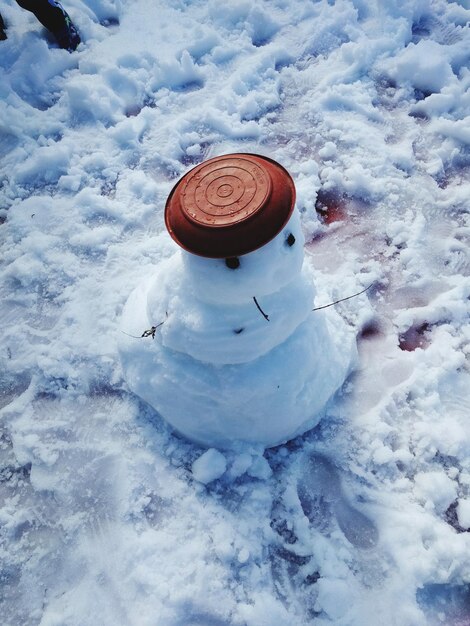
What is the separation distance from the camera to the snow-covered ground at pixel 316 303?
1.45m

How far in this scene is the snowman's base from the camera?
4.85ft

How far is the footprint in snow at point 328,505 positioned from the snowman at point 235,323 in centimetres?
16

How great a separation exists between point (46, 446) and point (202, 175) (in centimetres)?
120

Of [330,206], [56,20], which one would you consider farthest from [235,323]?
[56,20]

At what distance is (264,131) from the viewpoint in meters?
2.58

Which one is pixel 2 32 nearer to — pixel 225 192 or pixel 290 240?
pixel 225 192

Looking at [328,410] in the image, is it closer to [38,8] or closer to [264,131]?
[264,131]

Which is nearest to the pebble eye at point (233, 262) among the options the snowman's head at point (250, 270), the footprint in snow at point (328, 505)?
the snowman's head at point (250, 270)

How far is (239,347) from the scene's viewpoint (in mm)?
1346

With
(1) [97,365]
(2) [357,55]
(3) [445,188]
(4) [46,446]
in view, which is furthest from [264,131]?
(4) [46,446]

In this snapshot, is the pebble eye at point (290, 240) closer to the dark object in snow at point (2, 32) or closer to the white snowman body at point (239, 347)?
the white snowman body at point (239, 347)

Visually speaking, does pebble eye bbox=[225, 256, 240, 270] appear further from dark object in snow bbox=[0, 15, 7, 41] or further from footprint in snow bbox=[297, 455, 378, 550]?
dark object in snow bbox=[0, 15, 7, 41]

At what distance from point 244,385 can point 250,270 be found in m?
0.46

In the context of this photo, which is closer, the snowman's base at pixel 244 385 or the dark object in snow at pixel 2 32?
the snowman's base at pixel 244 385
